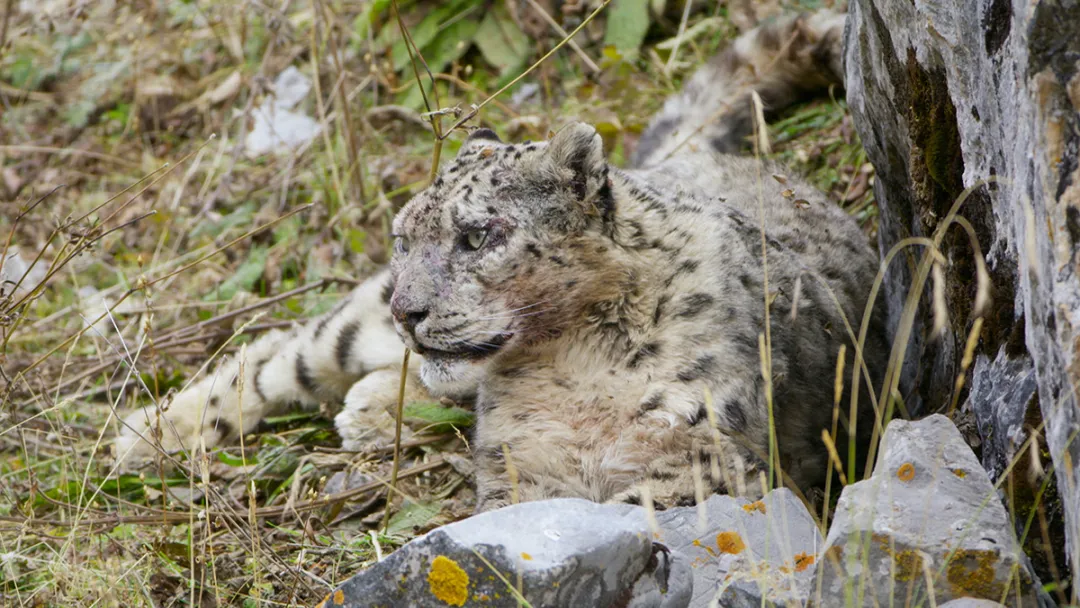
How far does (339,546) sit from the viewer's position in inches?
189

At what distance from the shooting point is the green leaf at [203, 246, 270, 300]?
311 inches

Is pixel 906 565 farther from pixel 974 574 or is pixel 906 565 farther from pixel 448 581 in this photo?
pixel 448 581

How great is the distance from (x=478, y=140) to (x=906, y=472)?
2504mm

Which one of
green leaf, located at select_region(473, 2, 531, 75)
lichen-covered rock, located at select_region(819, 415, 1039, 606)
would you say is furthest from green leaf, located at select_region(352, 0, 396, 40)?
lichen-covered rock, located at select_region(819, 415, 1039, 606)

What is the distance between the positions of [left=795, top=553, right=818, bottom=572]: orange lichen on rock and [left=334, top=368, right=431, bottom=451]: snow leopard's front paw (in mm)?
2834

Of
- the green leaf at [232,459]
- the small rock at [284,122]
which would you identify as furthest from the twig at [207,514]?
the small rock at [284,122]

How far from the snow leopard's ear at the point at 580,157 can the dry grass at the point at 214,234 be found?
0.42m

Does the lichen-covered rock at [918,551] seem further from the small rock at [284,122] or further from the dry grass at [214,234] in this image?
the small rock at [284,122]

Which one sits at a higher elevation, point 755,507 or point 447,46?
point 447,46

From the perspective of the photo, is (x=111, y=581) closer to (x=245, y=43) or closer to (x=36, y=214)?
(x=36, y=214)

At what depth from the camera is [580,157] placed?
4555 mm

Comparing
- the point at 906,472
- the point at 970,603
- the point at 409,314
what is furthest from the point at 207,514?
the point at 970,603

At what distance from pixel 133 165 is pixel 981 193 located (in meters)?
7.31

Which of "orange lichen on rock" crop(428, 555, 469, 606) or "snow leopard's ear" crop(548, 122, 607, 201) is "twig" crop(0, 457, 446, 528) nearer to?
"orange lichen on rock" crop(428, 555, 469, 606)
